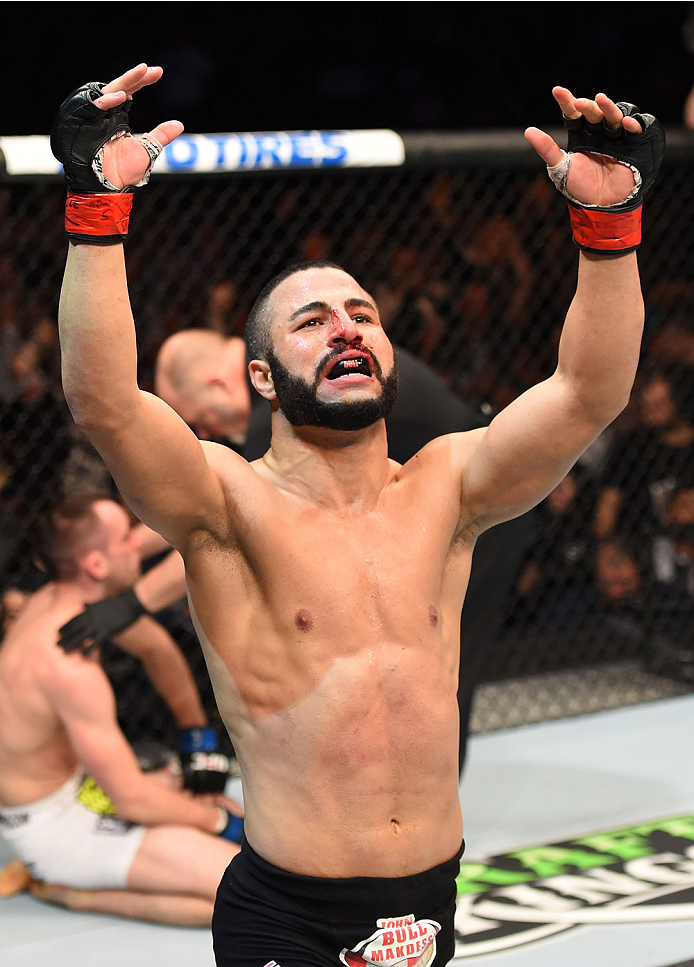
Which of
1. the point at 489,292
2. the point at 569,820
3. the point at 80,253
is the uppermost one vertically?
the point at 489,292

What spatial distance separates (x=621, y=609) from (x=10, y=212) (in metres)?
2.45

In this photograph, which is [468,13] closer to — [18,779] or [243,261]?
[243,261]

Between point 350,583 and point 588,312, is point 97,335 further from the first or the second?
point 588,312

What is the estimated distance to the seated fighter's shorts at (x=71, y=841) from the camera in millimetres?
2359

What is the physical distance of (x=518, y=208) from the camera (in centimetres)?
443

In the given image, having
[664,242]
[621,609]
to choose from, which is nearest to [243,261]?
[664,242]

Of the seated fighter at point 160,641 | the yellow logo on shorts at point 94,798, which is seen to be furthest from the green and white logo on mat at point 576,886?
the yellow logo on shorts at point 94,798

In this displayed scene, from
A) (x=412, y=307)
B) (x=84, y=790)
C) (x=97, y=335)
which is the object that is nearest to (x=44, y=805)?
(x=84, y=790)

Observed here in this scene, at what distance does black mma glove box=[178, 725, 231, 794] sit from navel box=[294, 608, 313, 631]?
1341mm

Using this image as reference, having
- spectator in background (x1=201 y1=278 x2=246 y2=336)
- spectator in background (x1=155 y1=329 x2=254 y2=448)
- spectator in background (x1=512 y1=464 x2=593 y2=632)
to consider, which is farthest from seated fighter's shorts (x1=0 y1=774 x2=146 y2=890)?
spectator in background (x1=512 y1=464 x2=593 y2=632)

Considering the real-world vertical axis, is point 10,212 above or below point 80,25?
below

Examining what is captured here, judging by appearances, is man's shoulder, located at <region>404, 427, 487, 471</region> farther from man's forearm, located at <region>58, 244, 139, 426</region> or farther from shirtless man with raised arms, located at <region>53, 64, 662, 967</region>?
man's forearm, located at <region>58, 244, 139, 426</region>

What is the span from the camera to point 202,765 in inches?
104

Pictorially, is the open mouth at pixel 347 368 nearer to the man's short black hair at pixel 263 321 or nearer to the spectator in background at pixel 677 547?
the man's short black hair at pixel 263 321
